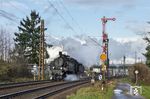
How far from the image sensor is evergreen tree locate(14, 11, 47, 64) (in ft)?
328

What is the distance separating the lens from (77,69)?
84.4m

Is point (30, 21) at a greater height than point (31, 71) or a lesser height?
greater

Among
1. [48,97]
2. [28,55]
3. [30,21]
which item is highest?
[30,21]

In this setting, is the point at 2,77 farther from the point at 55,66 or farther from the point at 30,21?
the point at 30,21

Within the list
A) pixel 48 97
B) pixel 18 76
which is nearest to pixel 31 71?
pixel 18 76

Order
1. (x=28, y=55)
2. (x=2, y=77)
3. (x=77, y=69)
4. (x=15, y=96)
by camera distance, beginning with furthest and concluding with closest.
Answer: (x=28, y=55) → (x=77, y=69) → (x=2, y=77) → (x=15, y=96)

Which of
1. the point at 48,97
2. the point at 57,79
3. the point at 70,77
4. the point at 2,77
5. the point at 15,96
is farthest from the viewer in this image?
the point at 70,77

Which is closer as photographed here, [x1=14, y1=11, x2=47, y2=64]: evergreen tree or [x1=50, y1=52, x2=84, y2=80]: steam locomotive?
[x1=50, y1=52, x2=84, y2=80]: steam locomotive

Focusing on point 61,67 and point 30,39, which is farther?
point 30,39

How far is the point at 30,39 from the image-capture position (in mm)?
103375

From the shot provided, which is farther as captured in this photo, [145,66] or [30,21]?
[30,21]

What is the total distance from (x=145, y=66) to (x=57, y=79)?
18.2 m

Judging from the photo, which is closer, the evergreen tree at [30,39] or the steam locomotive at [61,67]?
A: the steam locomotive at [61,67]

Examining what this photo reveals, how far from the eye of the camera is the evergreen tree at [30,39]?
328 ft
